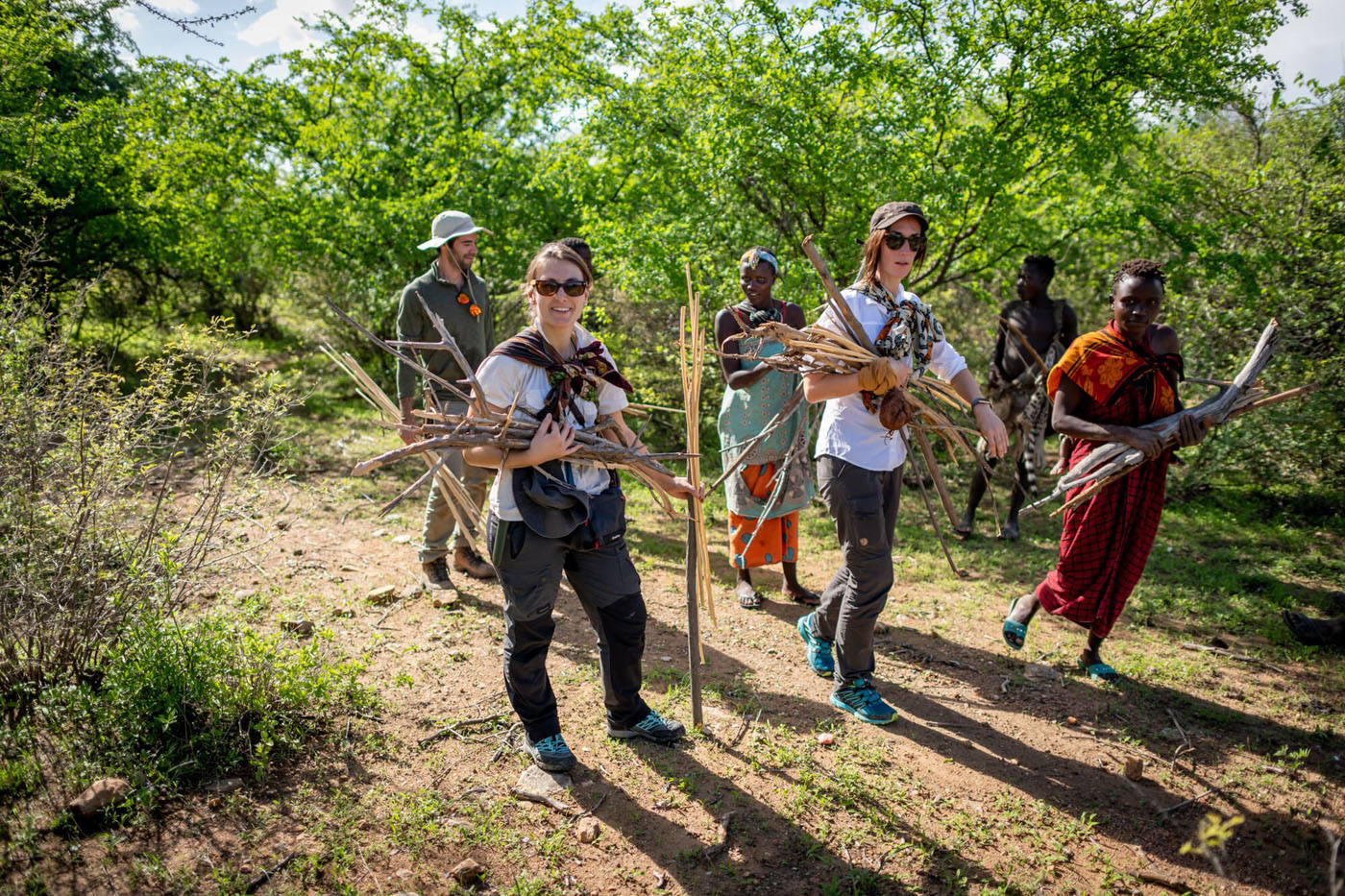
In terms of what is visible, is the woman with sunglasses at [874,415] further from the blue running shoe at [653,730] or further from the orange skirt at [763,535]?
the orange skirt at [763,535]

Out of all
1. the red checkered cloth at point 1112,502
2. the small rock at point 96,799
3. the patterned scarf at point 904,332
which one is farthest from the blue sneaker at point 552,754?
the red checkered cloth at point 1112,502

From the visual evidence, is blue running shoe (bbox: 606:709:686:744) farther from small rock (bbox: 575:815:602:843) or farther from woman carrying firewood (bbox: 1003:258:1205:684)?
woman carrying firewood (bbox: 1003:258:1205:684)

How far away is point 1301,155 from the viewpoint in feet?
19.7

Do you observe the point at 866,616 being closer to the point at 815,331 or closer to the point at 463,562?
the point at 815,331

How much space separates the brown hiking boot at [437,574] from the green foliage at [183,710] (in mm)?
1440

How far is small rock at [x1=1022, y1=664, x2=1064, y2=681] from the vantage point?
150 inches

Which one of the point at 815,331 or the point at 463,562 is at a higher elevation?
the point at 815,331

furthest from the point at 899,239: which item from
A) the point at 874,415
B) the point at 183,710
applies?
the point at 183,710

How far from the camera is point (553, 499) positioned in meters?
2.58

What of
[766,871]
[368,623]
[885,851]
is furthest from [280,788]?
[885,851]

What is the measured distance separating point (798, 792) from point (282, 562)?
3634mm

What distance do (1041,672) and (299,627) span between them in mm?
3820

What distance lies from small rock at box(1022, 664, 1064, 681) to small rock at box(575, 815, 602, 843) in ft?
7.89


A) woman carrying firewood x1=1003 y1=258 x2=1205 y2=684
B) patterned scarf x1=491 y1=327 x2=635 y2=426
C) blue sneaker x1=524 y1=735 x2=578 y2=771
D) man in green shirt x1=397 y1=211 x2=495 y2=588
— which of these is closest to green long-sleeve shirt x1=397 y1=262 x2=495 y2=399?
man in green shirt x1=397 y1=211 x2=495 y2=588
